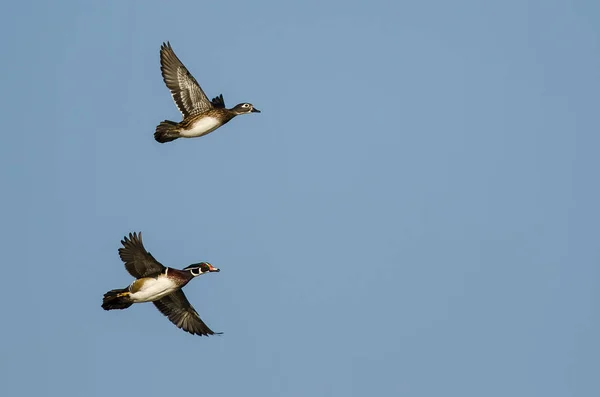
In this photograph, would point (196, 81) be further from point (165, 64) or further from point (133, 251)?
point (133, 251)

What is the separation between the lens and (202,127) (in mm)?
37875

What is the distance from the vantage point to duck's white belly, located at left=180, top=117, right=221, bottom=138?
3756 centimetres

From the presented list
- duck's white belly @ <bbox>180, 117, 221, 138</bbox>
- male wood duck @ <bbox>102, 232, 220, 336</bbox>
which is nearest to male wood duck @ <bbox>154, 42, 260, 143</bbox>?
duck's white belly @ <bbox>180, 117, 221, 138</bbox>

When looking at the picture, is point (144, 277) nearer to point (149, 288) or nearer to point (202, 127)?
point (149, 288)

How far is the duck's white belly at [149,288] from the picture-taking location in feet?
112

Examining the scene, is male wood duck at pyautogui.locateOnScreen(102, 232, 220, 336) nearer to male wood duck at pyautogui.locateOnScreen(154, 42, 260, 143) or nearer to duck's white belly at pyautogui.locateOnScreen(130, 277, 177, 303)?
duck's white belly at pyautogui.locateOnScreen(130, 277, 177, 303)

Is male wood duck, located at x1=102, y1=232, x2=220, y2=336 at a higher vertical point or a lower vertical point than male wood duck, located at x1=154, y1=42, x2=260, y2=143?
lower

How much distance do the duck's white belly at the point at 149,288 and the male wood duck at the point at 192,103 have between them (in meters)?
5.15

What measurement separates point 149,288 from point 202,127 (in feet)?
19.3

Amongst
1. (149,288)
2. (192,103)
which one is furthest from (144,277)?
(192,103)

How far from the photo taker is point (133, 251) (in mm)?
34156

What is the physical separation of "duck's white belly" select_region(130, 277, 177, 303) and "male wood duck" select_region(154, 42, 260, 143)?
515 cm

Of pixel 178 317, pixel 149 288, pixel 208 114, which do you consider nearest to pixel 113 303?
pixel 149 288

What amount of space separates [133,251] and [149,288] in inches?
42.9
